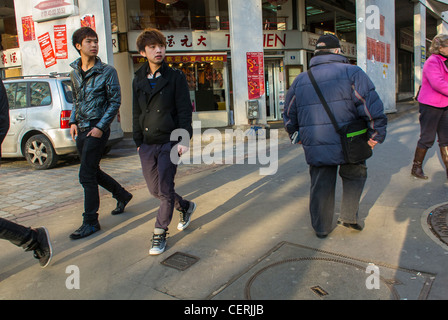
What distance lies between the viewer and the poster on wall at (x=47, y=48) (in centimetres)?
1042

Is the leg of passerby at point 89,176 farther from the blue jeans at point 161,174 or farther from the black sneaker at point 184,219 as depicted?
the black sneaker at point 184,219

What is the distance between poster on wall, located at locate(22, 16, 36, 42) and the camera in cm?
1088

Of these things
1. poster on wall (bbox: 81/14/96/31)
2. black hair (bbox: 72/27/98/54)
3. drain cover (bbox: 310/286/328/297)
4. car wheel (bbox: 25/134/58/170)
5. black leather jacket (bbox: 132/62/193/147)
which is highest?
poster on wall (bbox: 81/14/96/31)

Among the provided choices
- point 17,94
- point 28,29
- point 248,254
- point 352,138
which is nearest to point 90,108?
point 248,254

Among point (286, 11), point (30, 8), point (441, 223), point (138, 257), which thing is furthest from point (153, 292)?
point (286, 11)

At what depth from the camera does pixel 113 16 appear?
557 inches

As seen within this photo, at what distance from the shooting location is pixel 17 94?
7.69m

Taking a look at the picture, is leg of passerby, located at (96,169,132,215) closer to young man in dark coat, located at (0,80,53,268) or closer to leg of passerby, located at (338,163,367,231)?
young man in dark coat, located at (0,80,53,268)

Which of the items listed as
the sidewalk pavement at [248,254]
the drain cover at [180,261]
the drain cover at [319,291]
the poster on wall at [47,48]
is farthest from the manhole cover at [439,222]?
the poster on wall at [47,48]

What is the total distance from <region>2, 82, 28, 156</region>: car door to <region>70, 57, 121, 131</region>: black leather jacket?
14.4ft

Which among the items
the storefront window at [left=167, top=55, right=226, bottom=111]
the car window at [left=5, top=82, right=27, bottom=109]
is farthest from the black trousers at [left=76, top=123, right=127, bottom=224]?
the storefront window at [left=167, top=55, right=226, bottom=111]

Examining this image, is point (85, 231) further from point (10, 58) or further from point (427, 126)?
point (10, 58)

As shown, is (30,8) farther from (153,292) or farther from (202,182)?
(153,292)
